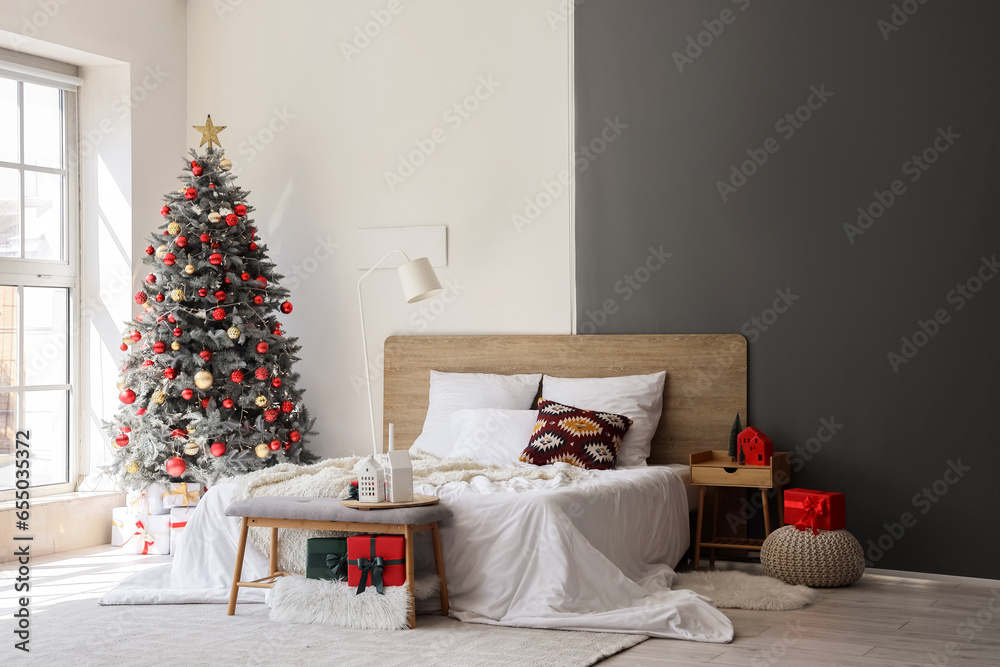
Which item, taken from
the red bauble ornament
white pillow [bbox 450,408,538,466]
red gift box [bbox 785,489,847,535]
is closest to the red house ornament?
red gift box [bbox 785,489,847,535]

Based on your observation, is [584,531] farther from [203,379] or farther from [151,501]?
[151,501]

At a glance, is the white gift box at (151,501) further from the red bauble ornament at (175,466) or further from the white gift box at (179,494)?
the red bauble ornament at (175,466)

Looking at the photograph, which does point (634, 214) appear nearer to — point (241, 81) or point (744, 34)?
point (744, 34)

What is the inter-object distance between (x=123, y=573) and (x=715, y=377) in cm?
280

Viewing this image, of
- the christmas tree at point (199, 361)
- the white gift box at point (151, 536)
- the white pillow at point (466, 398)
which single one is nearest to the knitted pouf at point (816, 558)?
the white pillow at point (466, 398)

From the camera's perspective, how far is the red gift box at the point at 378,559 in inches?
129

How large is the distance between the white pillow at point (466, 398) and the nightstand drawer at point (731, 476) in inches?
36.2

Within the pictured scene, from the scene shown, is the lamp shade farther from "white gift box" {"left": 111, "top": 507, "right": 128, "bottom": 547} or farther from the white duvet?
"white gift box" {"left": 111, "top": 507, "right": 128, "bottom": 547}

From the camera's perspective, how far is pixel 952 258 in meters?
4.10

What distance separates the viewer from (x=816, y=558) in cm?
388

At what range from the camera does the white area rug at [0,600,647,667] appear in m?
2.92

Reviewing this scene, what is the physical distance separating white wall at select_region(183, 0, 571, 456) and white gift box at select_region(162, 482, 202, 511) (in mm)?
839

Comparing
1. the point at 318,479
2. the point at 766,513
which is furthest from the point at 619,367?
the point at 318,479

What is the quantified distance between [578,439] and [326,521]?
1.28 metres
